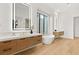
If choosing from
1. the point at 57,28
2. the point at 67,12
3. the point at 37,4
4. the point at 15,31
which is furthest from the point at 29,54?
the point at 67,12

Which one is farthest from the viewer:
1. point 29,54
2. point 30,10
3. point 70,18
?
point 30,10

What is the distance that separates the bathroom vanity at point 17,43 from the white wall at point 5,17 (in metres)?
0.32

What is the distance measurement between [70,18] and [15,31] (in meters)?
1.09

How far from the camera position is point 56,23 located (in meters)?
2.31

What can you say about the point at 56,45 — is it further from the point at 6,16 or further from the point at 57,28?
the point at 6,16

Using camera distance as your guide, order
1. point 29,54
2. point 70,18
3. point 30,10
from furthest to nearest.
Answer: point 30,10 < point 70,18 < point 29,54

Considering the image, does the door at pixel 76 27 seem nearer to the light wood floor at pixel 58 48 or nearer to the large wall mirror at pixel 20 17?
the light wood floor at pixel 58 48

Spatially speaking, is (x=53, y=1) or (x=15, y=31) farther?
(x=15, y=31)

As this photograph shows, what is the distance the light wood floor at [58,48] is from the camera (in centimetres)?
214

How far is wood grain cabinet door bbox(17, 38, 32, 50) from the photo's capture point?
2.09m

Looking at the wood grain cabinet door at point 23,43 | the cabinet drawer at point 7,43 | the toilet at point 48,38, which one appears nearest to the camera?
the cabinet drawer at point 7,43

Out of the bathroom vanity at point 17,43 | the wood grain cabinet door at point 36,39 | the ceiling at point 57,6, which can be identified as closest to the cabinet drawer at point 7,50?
the bathroom vanity at point 17,43

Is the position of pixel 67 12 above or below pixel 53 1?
below

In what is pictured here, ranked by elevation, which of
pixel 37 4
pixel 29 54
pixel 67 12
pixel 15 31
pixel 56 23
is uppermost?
pixel 37 4
